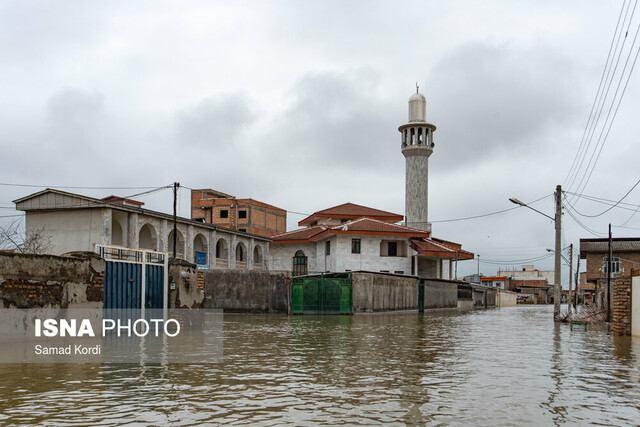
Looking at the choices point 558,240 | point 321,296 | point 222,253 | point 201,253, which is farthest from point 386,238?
point 558,240

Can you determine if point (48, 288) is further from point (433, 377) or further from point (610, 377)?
point (610, 377)

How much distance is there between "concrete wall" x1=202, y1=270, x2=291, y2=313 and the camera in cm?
3241

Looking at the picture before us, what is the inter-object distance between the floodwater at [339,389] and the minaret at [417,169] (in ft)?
140

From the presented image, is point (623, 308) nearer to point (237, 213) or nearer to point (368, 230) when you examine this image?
point (368, 230)

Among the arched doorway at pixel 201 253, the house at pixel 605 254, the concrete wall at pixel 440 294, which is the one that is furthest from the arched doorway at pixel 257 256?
the house at pixel 605 254

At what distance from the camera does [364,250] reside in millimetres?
47031

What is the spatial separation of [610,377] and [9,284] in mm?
12415

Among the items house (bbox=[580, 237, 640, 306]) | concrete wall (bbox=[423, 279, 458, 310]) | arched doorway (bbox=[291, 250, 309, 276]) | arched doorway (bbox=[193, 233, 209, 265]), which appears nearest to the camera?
concrete wall (bbox=[423, 279, 458, 310])

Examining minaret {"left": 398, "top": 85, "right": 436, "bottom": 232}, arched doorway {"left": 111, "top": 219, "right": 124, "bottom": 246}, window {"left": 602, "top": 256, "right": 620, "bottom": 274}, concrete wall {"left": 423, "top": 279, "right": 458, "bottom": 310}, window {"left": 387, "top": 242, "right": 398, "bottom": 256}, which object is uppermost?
minaret {"left": 398, "top": 85, "right": 436, "bottom": 232}

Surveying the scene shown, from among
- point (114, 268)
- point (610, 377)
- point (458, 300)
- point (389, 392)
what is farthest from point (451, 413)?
point (458, 300)

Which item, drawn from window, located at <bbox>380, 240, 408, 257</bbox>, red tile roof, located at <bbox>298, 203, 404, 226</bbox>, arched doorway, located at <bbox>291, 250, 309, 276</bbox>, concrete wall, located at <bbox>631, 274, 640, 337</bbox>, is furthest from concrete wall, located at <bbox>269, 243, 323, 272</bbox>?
concrete wall, located at <bbox>631, 274, 640, 337</bbox>

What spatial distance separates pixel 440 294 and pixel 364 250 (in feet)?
21.6

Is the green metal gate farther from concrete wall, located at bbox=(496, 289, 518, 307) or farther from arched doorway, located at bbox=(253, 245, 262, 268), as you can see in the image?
concrete wall, located at bbox=(496, 289, 518, 307)

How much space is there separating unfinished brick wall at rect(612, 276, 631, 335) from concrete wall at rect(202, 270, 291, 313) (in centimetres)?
1653
